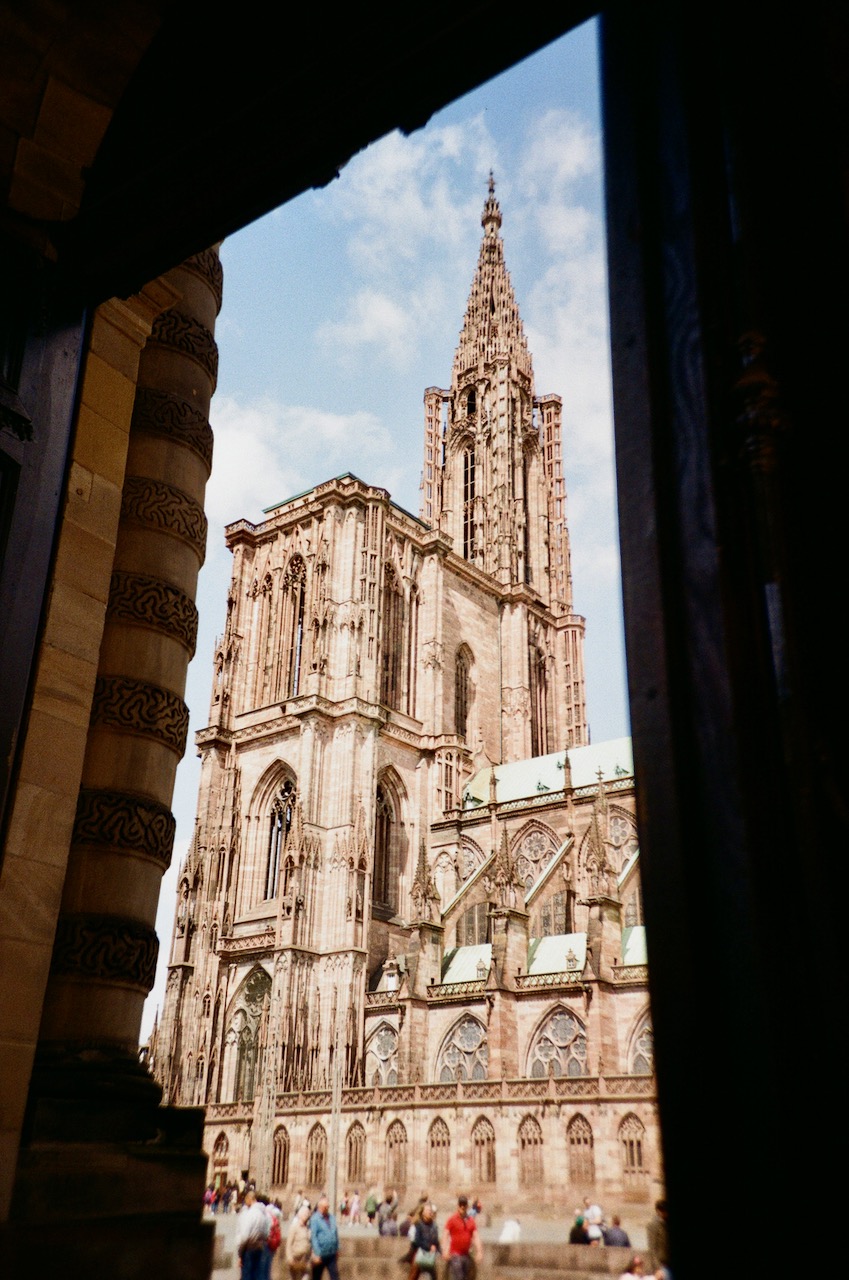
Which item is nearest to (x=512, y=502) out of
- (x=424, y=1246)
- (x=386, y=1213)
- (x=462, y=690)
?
(x=462, y=690)

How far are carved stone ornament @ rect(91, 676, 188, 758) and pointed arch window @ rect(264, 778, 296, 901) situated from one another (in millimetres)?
35033

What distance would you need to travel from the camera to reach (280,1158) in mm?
32875

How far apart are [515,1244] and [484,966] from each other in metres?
20.5

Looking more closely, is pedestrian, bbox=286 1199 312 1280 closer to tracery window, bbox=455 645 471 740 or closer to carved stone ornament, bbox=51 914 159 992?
carved stone ornament, bbox=51 914 159 992

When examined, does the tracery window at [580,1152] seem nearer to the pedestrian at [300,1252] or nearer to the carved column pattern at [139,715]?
the pedestrian at [300,1252]

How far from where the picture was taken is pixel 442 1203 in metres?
27.9

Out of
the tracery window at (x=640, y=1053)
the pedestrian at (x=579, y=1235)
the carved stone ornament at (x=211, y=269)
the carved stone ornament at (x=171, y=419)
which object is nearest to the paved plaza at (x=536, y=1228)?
the tracery window at (x=640, y=1053)

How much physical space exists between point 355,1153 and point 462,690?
68.6 ft

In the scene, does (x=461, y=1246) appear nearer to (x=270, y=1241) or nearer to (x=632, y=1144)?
(x=270, y=1241)

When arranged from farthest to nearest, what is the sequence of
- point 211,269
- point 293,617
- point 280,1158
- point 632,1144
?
point 293,617 < point 280,1158 < point 632,1144 < point 211,269

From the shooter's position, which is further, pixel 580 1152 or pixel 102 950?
pixel 580 1152

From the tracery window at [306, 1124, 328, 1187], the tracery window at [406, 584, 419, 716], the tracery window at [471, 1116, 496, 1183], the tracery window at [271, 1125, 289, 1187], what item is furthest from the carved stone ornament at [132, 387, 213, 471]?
the tracery window at [406, 584, 419, 716]

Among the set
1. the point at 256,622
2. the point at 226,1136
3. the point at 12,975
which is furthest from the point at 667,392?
the point at 256,622

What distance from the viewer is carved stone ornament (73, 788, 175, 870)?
4918 millimetres
